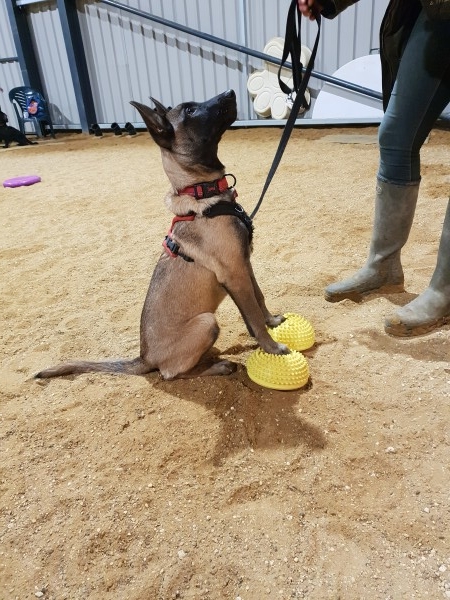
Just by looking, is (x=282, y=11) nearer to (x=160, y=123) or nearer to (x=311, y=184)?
(x=311, y=184)

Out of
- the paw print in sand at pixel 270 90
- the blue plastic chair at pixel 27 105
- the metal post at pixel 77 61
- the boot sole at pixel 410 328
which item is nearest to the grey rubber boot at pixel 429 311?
the boot sole at pixel 410 328

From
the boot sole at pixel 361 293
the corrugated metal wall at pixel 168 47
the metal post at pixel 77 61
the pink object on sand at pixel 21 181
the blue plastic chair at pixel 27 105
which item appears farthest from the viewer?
the blue plastic chair at pixel 27 105

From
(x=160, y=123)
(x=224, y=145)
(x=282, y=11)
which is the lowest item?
(x=224, y=145)

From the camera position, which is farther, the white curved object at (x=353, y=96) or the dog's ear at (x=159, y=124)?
the white curved object at (x=353, y=96)

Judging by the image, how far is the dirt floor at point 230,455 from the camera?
1.35 m

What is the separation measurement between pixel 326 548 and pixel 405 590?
23cm

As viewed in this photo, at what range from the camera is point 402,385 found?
2018mm

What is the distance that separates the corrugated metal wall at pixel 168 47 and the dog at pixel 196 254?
6627 mm

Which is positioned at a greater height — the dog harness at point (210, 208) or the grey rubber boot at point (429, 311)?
the dog harness at point (210, 208)

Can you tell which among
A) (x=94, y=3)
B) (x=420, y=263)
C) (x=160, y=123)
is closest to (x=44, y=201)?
(x=160, y=123)

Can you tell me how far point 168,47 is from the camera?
30.6 feet

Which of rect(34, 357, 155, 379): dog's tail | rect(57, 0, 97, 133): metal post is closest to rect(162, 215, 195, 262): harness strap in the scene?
rect(34, 357, 155, 379): dog's tail

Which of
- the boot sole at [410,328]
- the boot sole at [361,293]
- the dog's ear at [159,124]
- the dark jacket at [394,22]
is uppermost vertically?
the dark jacket at [394,22]

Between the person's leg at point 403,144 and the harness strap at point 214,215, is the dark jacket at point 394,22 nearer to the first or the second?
the person's leg at point 403,144
